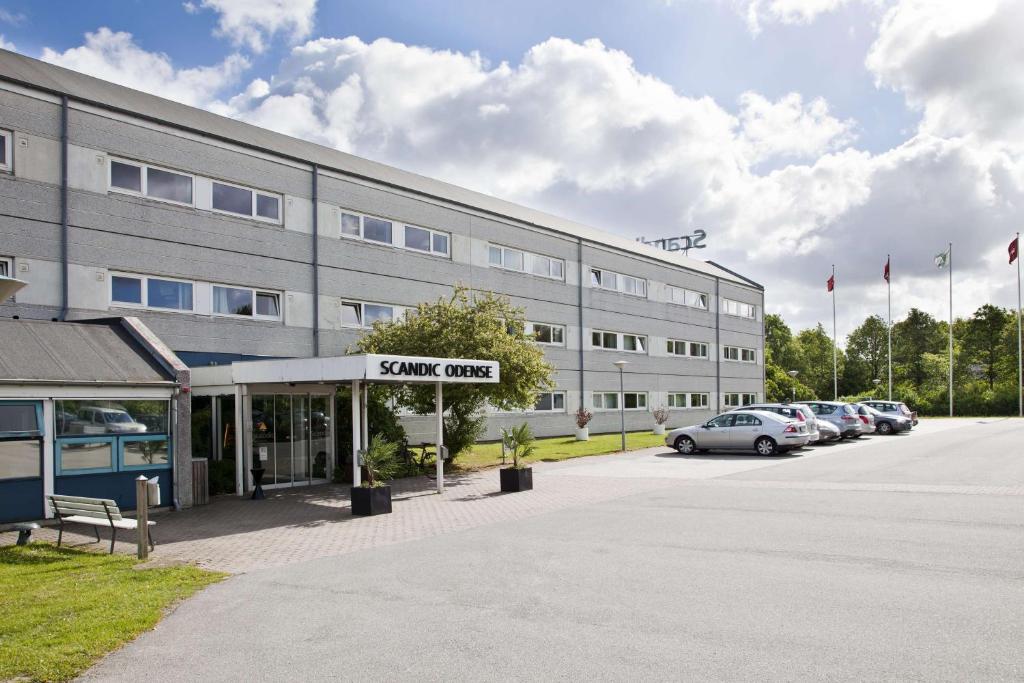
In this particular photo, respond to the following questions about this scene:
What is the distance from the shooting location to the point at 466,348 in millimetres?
20672

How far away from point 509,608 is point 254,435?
12.2 m

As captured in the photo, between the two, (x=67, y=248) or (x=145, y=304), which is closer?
(x=67, y=248)

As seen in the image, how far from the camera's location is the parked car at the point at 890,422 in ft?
119

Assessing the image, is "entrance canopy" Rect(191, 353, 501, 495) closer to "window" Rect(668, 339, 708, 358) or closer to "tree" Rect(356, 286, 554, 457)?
"tree" Rect(356, 286, 554, 457)

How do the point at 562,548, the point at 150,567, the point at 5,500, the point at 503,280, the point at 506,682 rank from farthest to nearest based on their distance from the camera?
the point at 503,280
the point at 5,500
the point at 562,548
the point at 150,567
the point at 506,682

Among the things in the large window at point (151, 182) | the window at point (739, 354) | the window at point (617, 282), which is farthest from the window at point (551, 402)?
the window at point (739, 354)

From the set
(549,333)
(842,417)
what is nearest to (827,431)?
Result: (842,417)

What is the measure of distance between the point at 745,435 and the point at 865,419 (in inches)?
415

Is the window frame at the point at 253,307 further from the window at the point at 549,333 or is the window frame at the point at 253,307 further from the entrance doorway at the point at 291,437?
the window at the point at 549,333

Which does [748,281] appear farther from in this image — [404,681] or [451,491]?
[404,681]

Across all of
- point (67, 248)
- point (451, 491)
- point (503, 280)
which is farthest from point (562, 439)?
point (67, 248)

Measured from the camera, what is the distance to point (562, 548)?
10.6 m

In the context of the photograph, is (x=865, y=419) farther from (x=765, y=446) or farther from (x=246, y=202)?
(x=246, y=202)

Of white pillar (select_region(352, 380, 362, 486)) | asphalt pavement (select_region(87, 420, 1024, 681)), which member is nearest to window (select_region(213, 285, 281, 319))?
white pillar (select_region(352, 380, 362, 486))
